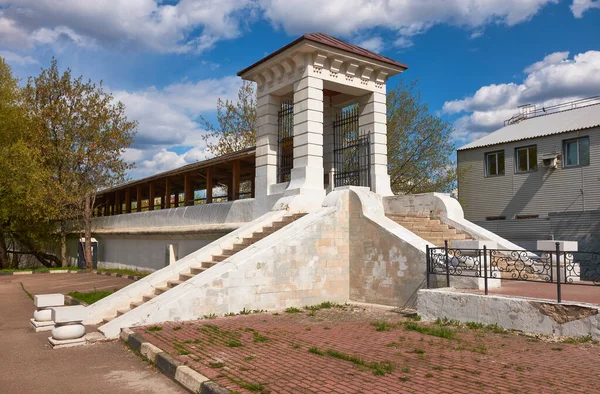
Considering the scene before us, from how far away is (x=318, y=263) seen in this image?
11.2 m

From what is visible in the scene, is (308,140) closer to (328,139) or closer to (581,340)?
(328,139)

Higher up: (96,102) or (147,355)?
(96,102)

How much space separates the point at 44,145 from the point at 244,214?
583 inches

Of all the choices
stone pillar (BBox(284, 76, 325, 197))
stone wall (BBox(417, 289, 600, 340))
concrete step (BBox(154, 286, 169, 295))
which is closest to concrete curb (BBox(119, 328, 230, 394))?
concrete step (BBox(154, 286, 169, 295))

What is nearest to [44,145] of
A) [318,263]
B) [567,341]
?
[318,263]

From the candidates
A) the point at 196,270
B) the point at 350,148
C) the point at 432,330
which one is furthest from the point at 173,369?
the point at 350,148

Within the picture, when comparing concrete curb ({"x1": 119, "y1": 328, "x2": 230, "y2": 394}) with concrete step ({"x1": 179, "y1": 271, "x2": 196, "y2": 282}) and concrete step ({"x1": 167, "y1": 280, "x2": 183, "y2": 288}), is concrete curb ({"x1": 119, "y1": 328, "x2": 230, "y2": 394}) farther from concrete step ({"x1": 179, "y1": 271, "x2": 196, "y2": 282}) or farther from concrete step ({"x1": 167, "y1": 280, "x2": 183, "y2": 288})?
concrete step ({"x1": 179, "y1": 271, "x2": 196, "y2": 282})

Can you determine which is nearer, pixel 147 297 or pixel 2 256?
pixel 147 297

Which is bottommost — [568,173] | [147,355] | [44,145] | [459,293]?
[147,355]

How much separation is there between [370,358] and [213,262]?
5.55 metres

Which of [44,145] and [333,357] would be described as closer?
[333,357]

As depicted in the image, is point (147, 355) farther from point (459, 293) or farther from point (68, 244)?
point (68, 244)

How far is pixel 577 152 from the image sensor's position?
74.4 feet

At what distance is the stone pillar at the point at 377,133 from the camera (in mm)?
14500
